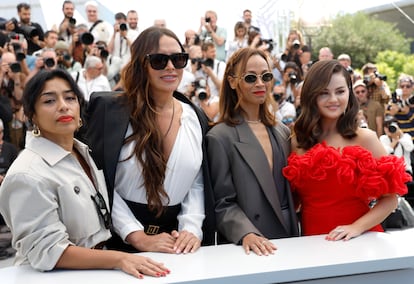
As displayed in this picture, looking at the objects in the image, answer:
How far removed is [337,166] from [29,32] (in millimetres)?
5742

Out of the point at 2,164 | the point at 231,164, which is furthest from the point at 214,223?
the point at 2,164

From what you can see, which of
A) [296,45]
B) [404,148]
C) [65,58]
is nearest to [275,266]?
[404,148]

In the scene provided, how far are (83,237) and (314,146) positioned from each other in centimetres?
115

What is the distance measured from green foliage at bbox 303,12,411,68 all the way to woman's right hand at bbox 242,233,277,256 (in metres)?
29.9

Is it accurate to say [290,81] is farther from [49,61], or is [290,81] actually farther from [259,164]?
[259,164]

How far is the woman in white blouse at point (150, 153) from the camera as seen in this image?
2221 mm

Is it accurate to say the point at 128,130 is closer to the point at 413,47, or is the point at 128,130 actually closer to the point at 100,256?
the point at 100,256

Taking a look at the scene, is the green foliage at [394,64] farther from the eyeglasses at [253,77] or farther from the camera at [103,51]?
the eyeglasses at [253,77]

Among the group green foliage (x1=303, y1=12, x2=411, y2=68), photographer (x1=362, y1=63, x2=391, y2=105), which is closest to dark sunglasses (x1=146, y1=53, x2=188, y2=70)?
photographer (x1=362, y1=63, x2=391, y2=105)

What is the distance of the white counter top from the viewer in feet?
5.50

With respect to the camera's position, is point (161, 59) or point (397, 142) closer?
point (161, 59)

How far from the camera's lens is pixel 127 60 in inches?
284

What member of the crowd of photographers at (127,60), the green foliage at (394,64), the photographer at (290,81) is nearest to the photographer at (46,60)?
the crowd of photographers at (127,60)

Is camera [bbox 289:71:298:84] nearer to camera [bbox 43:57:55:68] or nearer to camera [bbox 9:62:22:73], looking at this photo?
camera [bbox 43:57:55:68]
